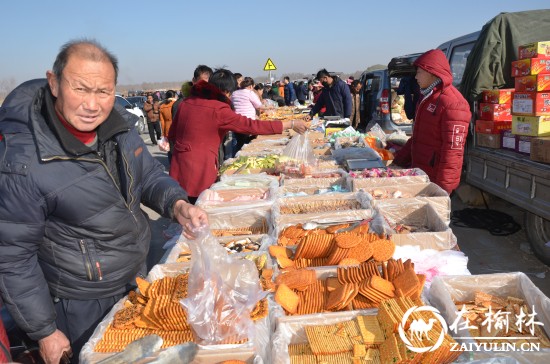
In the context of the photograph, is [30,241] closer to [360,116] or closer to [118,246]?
[118,246]

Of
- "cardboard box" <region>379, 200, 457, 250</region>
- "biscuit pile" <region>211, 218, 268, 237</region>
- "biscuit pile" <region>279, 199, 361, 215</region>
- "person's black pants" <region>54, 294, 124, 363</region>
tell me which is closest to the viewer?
"person's black pants" <region>54, 294, 124, 363</region>

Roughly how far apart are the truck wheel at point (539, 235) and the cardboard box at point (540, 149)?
669 mm

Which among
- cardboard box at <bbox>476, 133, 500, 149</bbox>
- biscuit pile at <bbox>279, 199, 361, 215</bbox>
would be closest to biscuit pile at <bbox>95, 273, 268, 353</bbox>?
biscuit pile at <bbox>279, 199, 361, 215</bbox>

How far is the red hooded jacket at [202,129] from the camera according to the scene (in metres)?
3.67

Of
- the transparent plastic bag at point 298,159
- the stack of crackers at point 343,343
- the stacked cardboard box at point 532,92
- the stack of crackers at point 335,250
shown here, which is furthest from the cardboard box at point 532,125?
the stack of crackers at point 343,343

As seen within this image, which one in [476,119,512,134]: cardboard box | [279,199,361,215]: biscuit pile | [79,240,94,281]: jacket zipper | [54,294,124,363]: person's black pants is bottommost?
[54,294,124,363]: person's black pants

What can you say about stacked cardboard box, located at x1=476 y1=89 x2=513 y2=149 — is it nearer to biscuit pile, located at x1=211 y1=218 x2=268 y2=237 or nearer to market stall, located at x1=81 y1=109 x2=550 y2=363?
market stall, located at x1=81 y1=109 x2=550 y2=363

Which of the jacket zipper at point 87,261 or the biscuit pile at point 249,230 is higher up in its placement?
the jacket zipper at point 87,261

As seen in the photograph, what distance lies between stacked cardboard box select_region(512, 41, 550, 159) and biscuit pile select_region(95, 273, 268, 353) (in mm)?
3211

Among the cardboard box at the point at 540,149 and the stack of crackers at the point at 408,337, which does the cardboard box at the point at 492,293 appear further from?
the cardboard box at the point at 540,149

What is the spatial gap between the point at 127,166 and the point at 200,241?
1.64 ft

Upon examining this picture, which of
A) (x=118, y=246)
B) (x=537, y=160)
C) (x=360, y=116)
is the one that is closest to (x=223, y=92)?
(x=118, y=246)

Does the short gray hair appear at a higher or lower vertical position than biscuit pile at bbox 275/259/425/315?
→ higher

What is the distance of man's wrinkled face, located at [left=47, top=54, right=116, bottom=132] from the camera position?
1.59 meters
